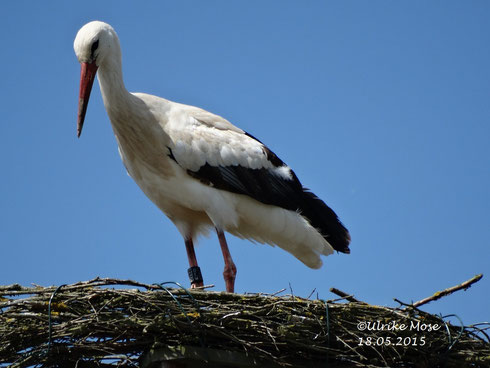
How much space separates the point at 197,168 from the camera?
7.57m

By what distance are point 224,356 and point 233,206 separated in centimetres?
231

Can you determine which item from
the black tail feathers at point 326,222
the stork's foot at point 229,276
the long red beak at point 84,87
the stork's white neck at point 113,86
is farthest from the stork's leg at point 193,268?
the long red beak at point 84,87

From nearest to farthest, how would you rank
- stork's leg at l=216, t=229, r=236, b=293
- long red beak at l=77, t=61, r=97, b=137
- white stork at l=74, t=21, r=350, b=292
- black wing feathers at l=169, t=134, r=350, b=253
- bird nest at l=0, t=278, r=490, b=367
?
bird nest at l=0, t=278, r=490, b=367 → long red beak at l=77, t=61, r=97, b=137 → white stork at l=74, t=21, r=350, b=292 → black wing feathers at l=169, t=134, r=350, b=253 → stork's leg at l=216, t=229, r=236, b=293

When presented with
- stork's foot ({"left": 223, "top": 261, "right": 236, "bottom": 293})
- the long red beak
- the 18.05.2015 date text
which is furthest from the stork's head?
the 18.05.2015 date text

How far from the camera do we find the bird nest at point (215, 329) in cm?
566

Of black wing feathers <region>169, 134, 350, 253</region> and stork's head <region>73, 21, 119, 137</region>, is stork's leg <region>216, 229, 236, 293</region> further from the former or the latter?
stork's head <region>73, 21, 119, 137</region>

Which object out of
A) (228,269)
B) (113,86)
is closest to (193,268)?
(228,269)

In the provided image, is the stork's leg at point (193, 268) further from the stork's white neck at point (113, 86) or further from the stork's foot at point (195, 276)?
the stork's white neck at point (113, 86)

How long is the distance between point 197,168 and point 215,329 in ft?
7.08

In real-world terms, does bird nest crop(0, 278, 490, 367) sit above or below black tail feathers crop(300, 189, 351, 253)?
below

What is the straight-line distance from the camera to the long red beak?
289 inches

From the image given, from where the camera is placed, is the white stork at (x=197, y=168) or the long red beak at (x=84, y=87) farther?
the white stork at (x=197, y=168)

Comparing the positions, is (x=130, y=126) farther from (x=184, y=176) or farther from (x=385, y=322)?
(x=385, y=322)

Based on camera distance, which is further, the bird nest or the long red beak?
the long red beak
